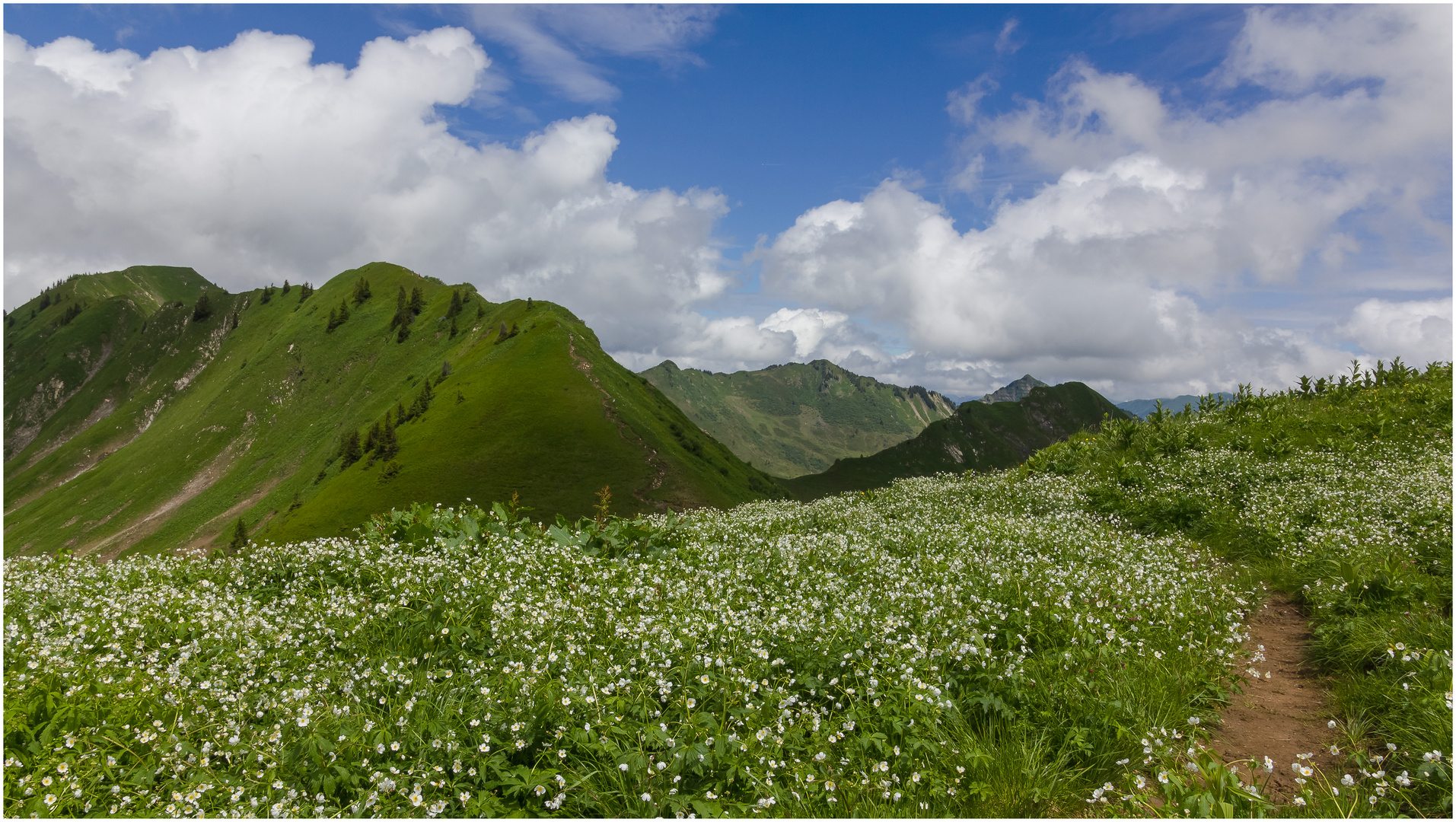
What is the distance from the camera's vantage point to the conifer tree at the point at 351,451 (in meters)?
109

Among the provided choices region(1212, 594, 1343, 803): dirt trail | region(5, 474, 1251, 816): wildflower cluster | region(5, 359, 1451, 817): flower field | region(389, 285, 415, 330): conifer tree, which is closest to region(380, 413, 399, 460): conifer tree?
region(389, 285, 415, 330): conifer tree

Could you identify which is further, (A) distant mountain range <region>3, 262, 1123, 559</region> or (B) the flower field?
(A) distant mountain range <region>3, 262, 1123, 559</region>

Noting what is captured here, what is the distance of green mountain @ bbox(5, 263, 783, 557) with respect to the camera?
316ft

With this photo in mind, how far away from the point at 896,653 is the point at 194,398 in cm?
22790

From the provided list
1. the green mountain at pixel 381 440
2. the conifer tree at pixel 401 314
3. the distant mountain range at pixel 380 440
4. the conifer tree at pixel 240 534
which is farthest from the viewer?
the conifer tree at pixel 401 314

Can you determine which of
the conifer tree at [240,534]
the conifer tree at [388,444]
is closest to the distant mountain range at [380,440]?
the conifer tree at [388,444]

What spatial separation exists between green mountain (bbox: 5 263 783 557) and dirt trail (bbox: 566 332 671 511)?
1.09ft

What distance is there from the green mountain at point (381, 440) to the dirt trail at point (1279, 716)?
8062cm

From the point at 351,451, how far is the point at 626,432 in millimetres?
48167

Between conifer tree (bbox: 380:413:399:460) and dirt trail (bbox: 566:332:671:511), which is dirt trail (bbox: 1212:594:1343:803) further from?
conifer tree (bbox: 380:413:399:460)

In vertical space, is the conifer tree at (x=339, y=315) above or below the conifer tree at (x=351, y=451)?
above

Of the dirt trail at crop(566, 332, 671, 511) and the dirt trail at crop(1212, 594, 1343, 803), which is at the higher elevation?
the dirt trail at crop(566, 332, 671, 511)

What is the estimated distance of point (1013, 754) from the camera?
646 centimetres

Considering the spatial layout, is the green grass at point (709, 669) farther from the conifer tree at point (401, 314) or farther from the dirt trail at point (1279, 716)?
the conifer tree at point (401, 314)
